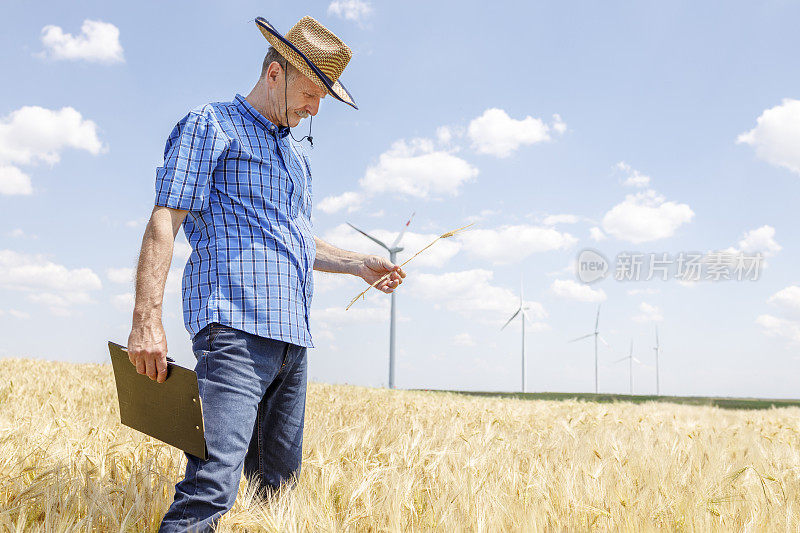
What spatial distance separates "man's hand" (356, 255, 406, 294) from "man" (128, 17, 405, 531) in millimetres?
482

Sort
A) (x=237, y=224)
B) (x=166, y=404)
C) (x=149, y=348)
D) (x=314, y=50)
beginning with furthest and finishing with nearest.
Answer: (x=314, y=50) < (x=237, y=224) < (x=166, y=404) < (x=149, y=348)

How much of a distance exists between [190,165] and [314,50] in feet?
3.32

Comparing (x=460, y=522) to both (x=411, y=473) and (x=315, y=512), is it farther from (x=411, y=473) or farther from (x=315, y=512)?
(x=411, y=473)

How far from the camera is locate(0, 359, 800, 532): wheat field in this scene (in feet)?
11.0

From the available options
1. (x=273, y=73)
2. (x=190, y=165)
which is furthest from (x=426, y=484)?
(x=273, y=73)

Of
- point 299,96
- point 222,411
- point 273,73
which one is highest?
point 273,73

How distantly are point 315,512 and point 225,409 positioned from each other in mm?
795

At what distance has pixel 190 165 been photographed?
3.21 m

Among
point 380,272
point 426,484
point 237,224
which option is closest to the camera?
point 237,224

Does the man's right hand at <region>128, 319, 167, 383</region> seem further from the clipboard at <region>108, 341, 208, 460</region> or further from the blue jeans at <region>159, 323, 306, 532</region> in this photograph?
the blue jeans at <region>159, 323, 306, 532</region>

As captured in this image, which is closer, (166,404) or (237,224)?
(166,404)

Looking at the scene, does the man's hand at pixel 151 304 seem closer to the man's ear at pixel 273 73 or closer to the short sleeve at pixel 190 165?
the short sleeve at pixel 190 165

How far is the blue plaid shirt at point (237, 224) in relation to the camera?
3184mm

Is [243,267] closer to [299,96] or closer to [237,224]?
[237,224]
